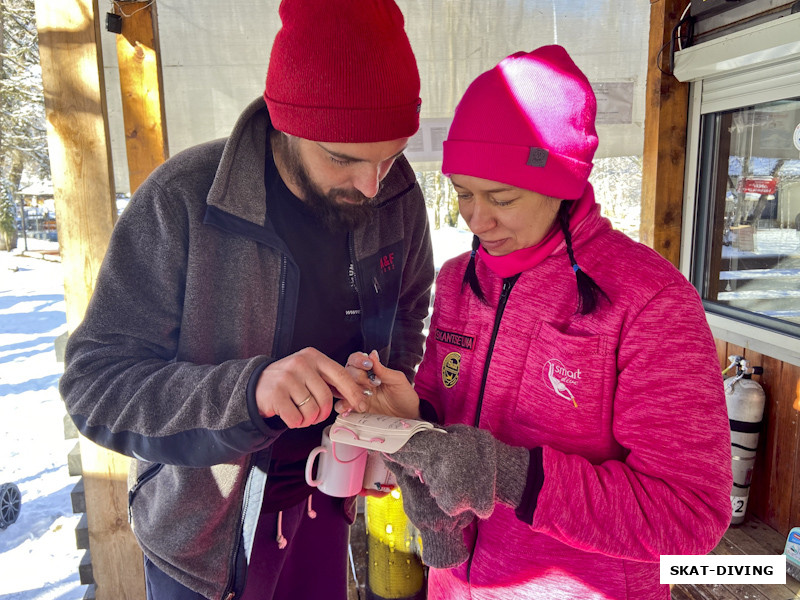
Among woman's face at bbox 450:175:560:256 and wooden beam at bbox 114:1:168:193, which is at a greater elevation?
wooden beam at bbox 114:1:168:193

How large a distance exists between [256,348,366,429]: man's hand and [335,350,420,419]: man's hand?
18 cm

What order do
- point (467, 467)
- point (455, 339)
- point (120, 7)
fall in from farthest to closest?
point (120, 7) < point (455, 339) < point (467, 467)

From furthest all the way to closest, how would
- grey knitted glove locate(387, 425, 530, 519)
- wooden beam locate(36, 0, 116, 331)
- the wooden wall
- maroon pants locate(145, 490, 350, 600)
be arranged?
1. the wooden wall
2. wooden beam locate(36, 0, 116, 331)
3. maroon pants locate(145, 490, 350, 600)
4. grey knitted glove locate(387, 425, 530, 519)

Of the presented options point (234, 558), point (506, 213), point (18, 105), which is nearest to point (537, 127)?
point (506, 213)

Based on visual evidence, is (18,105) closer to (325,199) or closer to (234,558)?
(325,199)

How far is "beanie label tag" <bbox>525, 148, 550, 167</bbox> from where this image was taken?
119 cm

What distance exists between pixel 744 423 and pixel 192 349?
2920 millimetres

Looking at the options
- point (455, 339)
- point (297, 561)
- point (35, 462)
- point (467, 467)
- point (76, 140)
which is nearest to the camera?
point (467, 467)

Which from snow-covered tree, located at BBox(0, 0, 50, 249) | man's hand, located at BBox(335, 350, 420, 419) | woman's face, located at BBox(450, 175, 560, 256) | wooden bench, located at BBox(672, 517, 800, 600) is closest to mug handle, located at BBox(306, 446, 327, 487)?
man's hand, located at BBox(335, 350, 420, 419)

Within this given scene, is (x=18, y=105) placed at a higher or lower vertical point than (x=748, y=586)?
higher

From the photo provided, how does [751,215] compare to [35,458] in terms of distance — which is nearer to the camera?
[751,215]

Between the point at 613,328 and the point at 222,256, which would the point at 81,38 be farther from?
the point at 613,328

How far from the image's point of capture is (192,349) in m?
Answer: 1.29

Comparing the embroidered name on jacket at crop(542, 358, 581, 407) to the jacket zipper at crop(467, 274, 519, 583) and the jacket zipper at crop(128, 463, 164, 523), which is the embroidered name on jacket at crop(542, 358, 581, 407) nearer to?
the jacket zipper at crop(467, 274, 519, 583)
